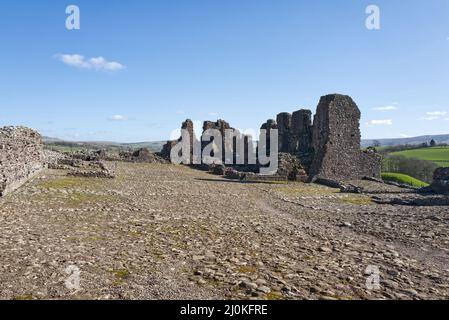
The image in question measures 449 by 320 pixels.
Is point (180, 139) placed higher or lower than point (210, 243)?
higher

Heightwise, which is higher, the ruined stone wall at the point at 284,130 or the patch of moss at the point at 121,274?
the ruined stone wall at the point at 284,130

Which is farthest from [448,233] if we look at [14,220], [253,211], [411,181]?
[411,181]

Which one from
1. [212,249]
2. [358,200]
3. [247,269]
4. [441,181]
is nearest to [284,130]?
[441,181]

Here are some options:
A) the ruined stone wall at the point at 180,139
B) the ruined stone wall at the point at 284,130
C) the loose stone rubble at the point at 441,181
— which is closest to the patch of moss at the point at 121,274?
the loose stone rubble at the point at 441,181

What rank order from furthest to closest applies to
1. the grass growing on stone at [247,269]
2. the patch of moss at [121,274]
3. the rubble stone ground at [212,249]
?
the grass growing on stone at [247,269]
the patch of moss at [121,274]
the rubble stone ground at [212,249]

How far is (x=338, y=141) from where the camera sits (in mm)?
33031

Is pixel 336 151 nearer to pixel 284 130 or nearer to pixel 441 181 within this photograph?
pixel 441 181

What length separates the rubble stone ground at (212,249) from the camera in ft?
20.7

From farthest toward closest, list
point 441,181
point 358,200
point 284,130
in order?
1. point 284,130
2. point 441,181
3. point 358,200

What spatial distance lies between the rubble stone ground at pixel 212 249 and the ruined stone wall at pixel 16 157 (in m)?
1.18

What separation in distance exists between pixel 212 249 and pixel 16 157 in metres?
14.3
